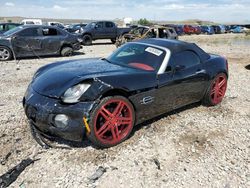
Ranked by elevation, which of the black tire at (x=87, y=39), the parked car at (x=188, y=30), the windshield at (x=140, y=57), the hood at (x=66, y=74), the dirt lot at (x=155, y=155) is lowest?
the parked car at (x=188, y=30)

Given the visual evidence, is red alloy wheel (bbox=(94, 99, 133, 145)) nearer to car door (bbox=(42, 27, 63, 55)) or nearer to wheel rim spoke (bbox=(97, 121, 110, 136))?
wheel rim spoke (bbox=(97, 121, 110, 136))

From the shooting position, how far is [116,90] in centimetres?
396

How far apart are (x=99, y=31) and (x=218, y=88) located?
53.5ft

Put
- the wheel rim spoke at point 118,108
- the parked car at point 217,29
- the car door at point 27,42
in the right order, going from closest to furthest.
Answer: the wheel rim spoke at point 118,108, the car door at point 27,42, the parked car at point 217,29

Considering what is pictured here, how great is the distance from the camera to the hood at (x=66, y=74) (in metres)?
3.86

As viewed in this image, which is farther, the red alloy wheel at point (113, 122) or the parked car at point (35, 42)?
the parked car at point (35, 42)

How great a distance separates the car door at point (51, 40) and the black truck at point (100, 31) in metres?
7.60

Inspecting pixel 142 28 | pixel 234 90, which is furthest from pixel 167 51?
pixel 142 28

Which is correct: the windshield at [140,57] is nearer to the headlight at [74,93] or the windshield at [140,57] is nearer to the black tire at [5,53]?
the headlight at [74,93]

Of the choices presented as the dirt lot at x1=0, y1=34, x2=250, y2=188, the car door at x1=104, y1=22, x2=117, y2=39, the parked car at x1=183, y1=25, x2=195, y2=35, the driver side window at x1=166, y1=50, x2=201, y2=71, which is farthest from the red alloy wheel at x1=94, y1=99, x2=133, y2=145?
the parked car at x1=183, y1=25, x2=195, y2=35

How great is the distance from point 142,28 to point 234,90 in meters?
11.8

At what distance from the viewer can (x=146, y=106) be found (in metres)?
4.34

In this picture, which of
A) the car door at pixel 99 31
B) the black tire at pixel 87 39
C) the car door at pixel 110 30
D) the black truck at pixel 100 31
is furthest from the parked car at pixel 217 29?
the black tire at pixel 87 39

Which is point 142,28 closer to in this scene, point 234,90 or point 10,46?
point 10,46
